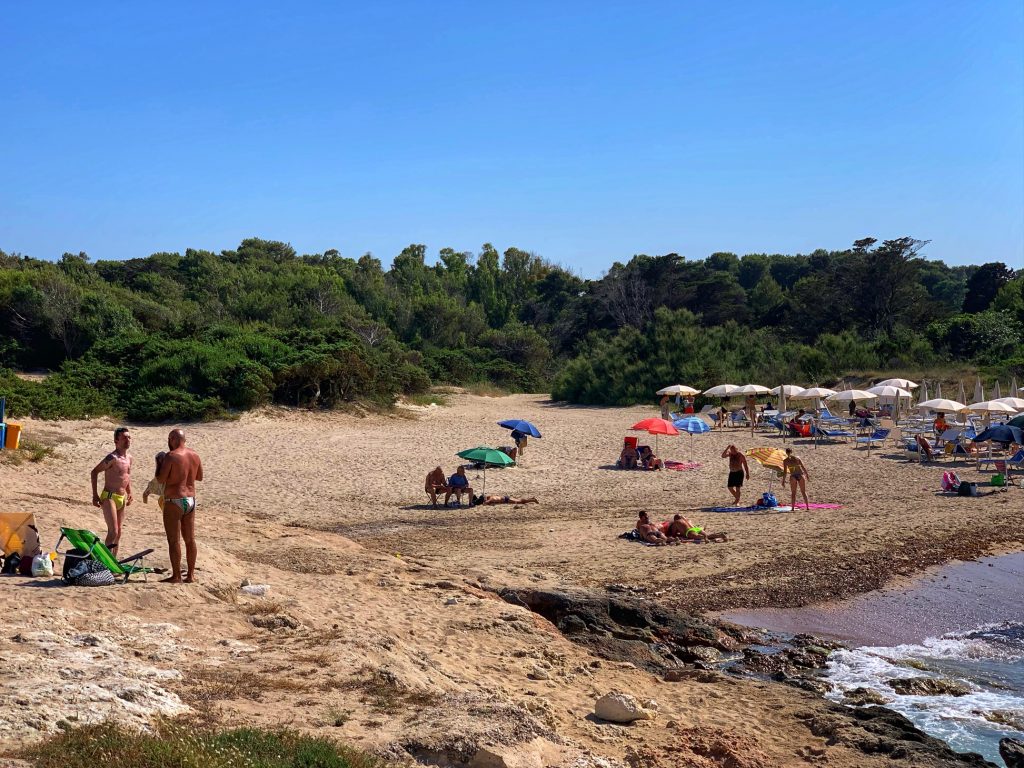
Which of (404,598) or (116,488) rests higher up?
(116,488)

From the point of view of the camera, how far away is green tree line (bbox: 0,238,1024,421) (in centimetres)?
2764

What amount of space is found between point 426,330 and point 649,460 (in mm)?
37297

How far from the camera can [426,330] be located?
56.5 metres

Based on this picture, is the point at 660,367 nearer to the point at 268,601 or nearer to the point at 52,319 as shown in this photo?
the point at 52,319

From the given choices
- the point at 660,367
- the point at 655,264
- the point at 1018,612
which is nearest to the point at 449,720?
the point at 1018,612

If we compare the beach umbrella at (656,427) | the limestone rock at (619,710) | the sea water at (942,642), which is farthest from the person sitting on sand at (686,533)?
the limestone rock at (619,710)

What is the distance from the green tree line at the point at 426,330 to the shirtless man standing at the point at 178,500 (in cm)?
1681

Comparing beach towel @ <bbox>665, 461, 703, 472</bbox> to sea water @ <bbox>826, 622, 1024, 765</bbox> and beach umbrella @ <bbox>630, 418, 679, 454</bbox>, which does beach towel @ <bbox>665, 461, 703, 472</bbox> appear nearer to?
beach umbrella @ <bbox>630, 418, 679, 454</bbox>

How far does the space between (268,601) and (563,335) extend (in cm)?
5045

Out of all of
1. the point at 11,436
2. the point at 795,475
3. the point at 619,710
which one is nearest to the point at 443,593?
the point at 619,710

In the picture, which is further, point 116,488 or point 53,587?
point 116,488

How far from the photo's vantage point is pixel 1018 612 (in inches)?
420

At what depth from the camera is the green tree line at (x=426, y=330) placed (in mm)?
27641

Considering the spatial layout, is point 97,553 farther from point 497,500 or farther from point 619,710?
point 497,500
